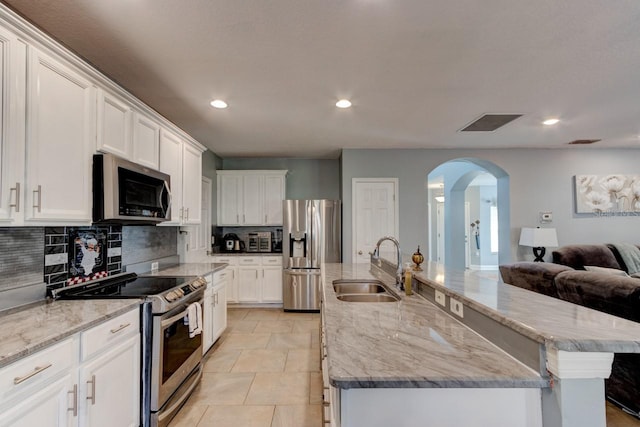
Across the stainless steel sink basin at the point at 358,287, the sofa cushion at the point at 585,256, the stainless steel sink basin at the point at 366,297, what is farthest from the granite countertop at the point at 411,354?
the sofa cushion at the point at 585,256

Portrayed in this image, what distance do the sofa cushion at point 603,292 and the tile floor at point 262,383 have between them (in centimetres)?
78

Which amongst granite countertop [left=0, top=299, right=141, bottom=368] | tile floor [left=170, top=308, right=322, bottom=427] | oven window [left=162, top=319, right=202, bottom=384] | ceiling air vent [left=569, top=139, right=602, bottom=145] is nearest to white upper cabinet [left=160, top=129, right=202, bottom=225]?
oven window [left=162, top=319, right=202, bottom=384]

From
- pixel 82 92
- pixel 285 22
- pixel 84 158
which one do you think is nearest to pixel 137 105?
pixel 82 92

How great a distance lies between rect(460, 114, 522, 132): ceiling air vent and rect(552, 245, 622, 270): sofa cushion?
2.12 m

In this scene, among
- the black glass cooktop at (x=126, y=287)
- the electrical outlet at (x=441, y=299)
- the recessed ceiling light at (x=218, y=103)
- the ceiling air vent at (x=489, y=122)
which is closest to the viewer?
the electrical outlet at (x=441, y=299)

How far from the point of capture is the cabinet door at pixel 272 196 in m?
5.48

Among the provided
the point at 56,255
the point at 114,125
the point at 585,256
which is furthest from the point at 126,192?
the point at 585,256

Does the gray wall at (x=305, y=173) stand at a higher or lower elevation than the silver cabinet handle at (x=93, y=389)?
higher

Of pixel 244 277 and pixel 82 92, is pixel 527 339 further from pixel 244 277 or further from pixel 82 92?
pixel 244 277

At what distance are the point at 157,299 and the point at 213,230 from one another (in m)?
3.38

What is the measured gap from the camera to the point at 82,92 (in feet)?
6.42

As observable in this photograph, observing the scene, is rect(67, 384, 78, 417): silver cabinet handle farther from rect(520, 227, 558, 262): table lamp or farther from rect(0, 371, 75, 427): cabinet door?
rect(520, 227, 558, 262): table lamp

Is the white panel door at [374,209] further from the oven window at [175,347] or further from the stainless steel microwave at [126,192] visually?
the oven window at [175,347]

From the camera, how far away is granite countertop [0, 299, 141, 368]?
1.25 m
